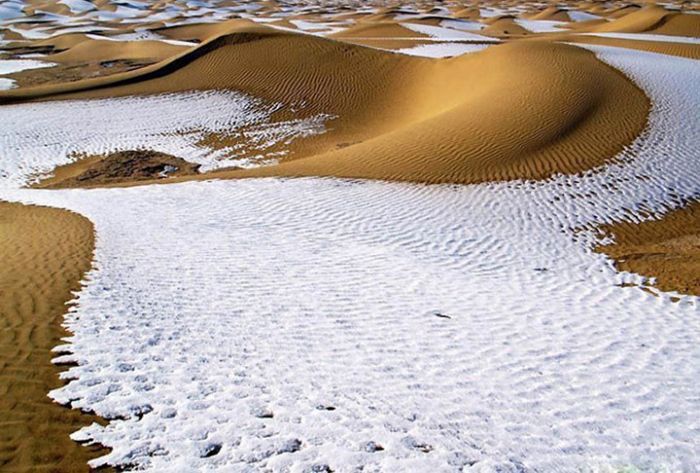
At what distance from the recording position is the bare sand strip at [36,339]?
14.6 feet

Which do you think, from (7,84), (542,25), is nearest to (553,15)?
(542,25)

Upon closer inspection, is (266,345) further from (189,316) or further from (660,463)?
(660,463)

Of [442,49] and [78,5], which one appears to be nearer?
[442,49]

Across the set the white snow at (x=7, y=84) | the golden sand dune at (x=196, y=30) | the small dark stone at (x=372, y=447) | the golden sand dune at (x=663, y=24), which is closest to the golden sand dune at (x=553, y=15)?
the golden sand dune at (x=663, y=24)

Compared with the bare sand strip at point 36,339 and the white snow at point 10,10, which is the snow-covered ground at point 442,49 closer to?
the bare sand strip at point 36,339

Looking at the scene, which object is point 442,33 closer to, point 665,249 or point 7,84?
point 7,84

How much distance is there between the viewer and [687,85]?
22.0 meters

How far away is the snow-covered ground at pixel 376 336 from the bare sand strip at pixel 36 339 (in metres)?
0.21

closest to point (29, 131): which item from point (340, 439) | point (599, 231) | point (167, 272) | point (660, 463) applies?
point (167, 272)

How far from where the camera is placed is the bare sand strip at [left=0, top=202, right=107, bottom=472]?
4438 millimetres

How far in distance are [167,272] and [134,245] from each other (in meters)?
1.76

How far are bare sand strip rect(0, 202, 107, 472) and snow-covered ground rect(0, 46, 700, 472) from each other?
0.69 ft

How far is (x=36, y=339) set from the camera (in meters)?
6.15

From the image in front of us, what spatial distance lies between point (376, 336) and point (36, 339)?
3.96 m
